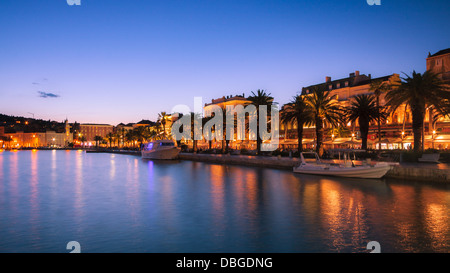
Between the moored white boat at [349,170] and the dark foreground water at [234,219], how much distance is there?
2.67 meters

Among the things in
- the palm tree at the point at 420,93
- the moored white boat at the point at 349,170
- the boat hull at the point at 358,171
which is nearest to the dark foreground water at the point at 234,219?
the boat hull at the point at 358,171

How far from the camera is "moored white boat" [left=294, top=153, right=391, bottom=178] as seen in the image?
102 ft

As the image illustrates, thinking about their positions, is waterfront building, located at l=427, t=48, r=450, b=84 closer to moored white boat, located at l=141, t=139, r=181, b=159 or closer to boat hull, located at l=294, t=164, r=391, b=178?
boat hull, located at l=294, t=164, r=391, b=178

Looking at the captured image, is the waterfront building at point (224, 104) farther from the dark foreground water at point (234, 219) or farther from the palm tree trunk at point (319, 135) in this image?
the dark foreground water at point (234, 219)

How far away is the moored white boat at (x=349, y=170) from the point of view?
3114 cm

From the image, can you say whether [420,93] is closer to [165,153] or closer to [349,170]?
[349,170]

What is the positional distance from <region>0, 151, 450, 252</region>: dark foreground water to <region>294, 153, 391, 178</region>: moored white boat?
8.76ft

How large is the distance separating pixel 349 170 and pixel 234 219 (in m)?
19.8

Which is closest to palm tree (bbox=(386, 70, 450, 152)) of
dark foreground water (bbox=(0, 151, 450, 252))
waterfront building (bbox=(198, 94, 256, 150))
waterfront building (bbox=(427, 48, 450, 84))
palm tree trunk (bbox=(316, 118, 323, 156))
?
dark foreground water (bbox=(0, 151, 450, 252))

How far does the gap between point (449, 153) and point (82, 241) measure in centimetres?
3826

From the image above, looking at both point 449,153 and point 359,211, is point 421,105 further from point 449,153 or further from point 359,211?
point 359,211

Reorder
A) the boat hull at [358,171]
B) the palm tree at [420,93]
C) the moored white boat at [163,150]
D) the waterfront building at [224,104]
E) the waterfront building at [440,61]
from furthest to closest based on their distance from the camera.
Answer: the waterfront building at [224,104] < the moored white boat at [163,150] < the waterfront building at [440,61] < the palm tree at [420,93] < the boat hull at [358,171]
